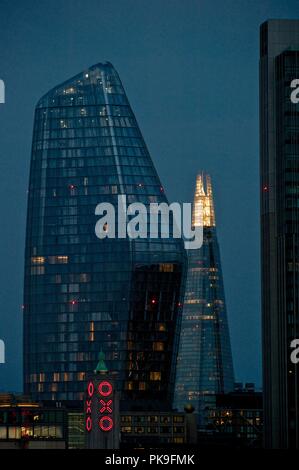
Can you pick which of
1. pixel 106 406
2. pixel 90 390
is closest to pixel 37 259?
pixel 90 390

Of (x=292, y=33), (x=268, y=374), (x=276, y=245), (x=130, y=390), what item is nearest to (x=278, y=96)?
(x=292, y=33)

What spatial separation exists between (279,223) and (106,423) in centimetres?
1894

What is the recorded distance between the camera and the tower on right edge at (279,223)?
9025cm

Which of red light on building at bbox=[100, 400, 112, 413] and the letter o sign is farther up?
the letter o sign

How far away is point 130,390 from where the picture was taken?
527 ft

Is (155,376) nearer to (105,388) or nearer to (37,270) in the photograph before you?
(37,270)

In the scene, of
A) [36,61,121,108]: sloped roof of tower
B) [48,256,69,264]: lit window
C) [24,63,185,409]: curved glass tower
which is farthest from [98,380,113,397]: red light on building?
[36,61,121,108]: sloped roof of tower

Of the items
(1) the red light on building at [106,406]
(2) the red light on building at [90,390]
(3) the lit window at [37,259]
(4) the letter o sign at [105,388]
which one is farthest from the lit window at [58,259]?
(1) the red light on building at [106,406]

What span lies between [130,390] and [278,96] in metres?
71.1

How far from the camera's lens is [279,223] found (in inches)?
3748

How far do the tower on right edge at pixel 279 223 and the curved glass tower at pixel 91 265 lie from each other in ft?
207

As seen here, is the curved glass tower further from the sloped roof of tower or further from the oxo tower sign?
the oxo tower sign

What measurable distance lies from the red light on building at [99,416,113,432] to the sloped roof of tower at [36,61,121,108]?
85.5 meters

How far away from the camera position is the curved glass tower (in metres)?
161
